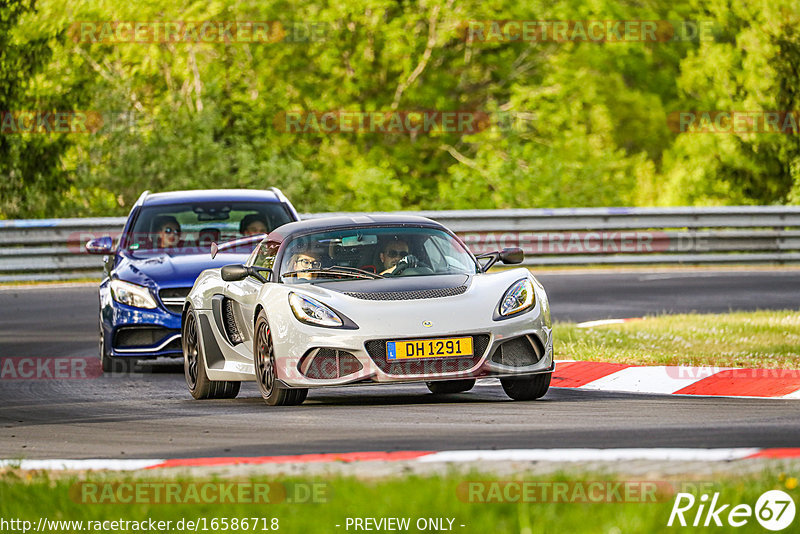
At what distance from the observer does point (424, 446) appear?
731cm

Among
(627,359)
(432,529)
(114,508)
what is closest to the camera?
(432,529)

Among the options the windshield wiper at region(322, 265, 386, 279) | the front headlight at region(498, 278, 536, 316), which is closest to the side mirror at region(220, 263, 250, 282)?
the windshield wiper at region(322, 265, 386, 279)

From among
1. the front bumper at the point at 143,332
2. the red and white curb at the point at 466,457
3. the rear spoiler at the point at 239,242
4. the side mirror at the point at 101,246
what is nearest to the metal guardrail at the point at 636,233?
the side mirror at the point at 101,246

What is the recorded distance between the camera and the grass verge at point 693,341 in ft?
38.8

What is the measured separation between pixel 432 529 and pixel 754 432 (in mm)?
3012

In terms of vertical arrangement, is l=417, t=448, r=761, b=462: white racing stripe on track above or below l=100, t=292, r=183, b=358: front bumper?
above

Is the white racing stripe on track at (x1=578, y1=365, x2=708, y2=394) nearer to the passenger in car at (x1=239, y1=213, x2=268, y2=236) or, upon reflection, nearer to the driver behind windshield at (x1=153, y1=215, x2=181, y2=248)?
the passenger in car at (x1=239, y1=213, x2=268, y2=236)

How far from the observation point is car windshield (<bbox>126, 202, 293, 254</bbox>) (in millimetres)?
13977

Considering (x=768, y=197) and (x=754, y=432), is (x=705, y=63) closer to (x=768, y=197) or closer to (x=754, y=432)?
(x=768, y=197)

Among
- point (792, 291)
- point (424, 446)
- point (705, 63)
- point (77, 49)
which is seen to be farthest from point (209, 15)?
point (424, 446)

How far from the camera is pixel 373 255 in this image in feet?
34.0

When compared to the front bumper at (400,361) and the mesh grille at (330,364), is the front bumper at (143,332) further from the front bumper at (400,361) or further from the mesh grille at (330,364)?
the mesh grille at (330,364)

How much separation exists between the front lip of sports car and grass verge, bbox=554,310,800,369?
2.62 metres

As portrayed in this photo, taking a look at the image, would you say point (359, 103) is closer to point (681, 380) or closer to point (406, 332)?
point (681, 380)
